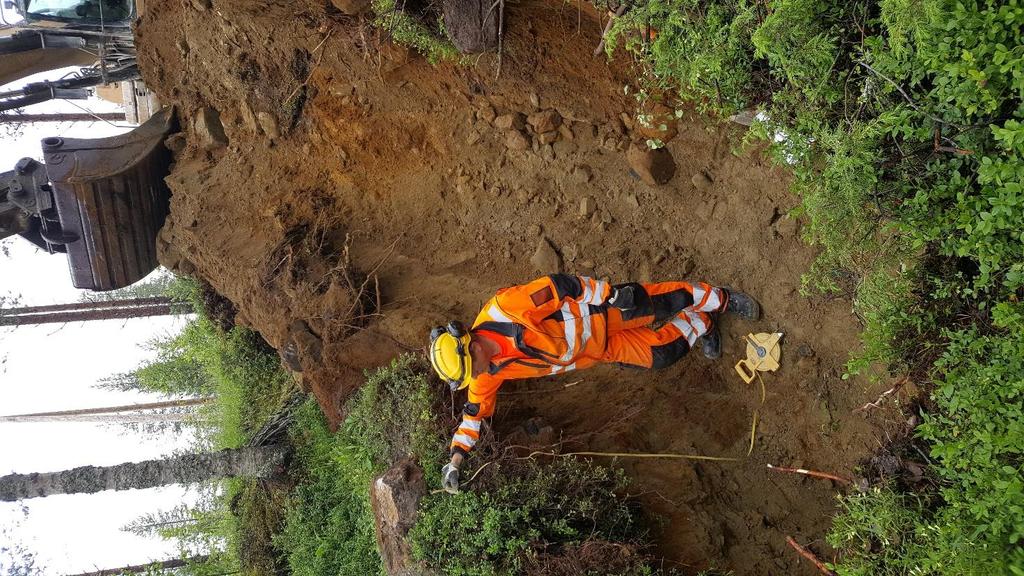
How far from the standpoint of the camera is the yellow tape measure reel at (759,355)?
4.91 metres

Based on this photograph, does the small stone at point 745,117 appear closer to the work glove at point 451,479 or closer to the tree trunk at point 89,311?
the work glove at point 451,479

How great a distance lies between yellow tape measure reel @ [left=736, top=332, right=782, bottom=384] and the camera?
4.91 meters

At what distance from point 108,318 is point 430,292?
7716 millimetres

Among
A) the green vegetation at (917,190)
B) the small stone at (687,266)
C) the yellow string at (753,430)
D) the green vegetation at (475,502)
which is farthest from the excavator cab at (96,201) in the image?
the yellow string at (753,430)

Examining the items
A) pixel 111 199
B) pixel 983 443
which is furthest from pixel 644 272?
pixel 111 199

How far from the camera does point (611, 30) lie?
404 cm

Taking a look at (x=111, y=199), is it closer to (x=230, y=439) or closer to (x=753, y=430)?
(x=230, y=439)

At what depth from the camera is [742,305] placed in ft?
16.5

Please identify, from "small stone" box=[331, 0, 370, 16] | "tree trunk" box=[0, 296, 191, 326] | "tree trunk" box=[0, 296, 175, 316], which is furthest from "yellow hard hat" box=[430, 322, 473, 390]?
"tree trunk" box=[0, 296, 175, 316]

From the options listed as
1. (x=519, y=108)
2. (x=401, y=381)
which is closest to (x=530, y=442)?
(x=401, y=381)

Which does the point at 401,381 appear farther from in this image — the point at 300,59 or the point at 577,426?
the point at 300,59

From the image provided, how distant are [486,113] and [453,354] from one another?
8.45 feet

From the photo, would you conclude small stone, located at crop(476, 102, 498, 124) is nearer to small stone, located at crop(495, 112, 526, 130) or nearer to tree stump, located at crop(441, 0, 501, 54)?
small stone, located at crop(495, 112, 526, 130)

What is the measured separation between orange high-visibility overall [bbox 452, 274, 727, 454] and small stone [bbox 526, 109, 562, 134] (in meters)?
1.66
